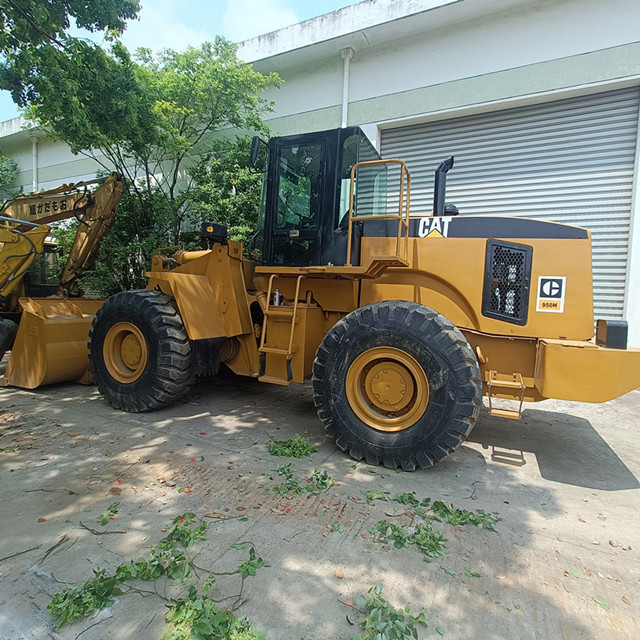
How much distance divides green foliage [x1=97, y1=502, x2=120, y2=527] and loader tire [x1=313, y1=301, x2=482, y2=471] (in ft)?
5.75

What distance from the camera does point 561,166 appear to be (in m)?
7.68

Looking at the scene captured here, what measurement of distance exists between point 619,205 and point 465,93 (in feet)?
12.0

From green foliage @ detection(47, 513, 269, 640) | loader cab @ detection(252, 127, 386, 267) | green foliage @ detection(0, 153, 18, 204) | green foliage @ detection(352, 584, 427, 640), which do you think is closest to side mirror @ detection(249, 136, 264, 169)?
loader cab @ detection(252, 127, 386, 267)

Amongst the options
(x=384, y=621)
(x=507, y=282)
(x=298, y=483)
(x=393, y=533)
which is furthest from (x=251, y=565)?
(x=507, y=282)

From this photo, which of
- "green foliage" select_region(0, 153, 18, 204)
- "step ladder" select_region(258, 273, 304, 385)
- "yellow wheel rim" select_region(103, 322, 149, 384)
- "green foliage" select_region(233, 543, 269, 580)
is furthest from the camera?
"green foliage" select_region(0, 153, 18, 204)

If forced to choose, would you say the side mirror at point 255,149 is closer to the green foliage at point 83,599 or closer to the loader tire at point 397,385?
the loader tire at point 397,385

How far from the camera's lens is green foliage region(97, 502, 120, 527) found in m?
2.60

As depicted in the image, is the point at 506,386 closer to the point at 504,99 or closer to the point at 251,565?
the point at 251,565

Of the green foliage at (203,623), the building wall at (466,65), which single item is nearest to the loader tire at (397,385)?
the green foliage at (203,623)

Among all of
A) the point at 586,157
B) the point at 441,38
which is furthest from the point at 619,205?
the point at 441,38

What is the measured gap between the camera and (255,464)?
354cm

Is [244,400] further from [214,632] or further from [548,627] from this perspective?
[548,627]

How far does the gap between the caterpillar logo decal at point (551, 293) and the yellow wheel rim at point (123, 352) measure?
14.2 feet

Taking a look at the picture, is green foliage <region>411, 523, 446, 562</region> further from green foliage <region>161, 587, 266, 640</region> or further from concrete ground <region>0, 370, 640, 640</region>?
green foliage <region>161, 587, 266, 640</region>
